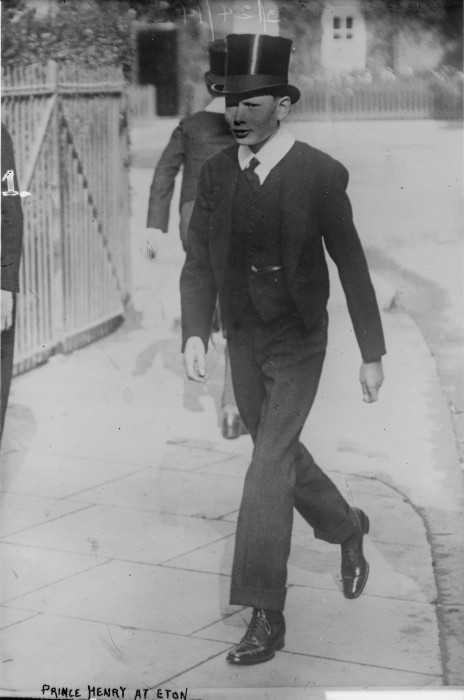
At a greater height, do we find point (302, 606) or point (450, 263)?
point (450, 263)

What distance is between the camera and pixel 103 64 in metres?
5.71

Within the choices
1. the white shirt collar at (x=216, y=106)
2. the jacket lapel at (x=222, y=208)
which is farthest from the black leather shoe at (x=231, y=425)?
the white shirt collar at (x=216, y=106)

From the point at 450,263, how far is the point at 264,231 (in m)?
0.78

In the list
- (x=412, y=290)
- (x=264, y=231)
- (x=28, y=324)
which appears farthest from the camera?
(x=28, y=324)

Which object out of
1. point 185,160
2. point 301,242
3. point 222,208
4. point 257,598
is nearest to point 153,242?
point 185,160

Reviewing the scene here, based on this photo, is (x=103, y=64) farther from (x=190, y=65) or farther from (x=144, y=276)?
(x=144, y=276)

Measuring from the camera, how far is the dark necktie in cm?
→ 532

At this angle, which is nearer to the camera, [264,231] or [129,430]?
[264,231]

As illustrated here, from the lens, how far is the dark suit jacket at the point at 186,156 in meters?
5.65

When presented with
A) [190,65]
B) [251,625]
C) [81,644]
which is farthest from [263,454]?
[190,65]

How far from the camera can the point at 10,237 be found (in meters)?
5.61

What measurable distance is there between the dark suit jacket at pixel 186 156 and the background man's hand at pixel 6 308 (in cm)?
65

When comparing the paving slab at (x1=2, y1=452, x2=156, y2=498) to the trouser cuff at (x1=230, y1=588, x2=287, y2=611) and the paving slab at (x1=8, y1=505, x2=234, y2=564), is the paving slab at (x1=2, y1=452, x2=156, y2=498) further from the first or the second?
the trouser cuff at (x1=230, y1=588, x2=287, y2=611)

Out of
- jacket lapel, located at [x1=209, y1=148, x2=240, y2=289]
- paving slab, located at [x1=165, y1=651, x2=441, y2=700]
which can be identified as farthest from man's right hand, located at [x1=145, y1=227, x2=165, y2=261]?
paving slab, located at [x1=165, y1=651, x2=441, y2=700]
